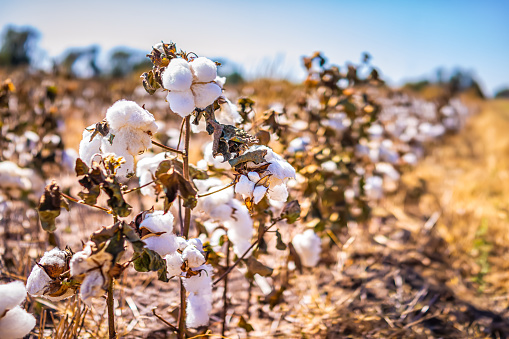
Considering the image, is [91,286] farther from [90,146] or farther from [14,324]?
[90,146]

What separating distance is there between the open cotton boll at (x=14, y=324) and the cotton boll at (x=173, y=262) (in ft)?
1.05

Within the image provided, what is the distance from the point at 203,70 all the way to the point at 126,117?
0.20 meters

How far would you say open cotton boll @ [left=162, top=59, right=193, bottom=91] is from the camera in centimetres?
94

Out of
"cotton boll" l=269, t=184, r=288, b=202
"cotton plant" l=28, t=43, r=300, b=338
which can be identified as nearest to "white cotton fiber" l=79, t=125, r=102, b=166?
"cotton plant" l=28, t=43, r=300, b=338

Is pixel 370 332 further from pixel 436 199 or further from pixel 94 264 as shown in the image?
pixel 436 199

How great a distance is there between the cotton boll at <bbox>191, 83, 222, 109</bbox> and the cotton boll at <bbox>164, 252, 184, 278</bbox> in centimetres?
37

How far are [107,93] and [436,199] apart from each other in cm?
722

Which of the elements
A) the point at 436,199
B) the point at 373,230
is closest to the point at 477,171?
the point at 436,199

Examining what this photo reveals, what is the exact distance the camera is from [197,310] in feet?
4.40

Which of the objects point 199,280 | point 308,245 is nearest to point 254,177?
point 199,280

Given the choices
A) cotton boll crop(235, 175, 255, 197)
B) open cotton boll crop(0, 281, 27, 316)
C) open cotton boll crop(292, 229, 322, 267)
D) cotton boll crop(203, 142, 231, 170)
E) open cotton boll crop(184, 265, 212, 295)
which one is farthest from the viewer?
open cotton boll crop(292, 229, 322, 267)

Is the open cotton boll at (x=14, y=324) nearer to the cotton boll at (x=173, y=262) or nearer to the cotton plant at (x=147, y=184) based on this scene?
the cotton plant at (x=147, y=184)

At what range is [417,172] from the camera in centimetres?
493

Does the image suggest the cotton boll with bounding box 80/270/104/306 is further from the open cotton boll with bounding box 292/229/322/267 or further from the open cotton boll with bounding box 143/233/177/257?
the open cotton boll with bounding box 292/229/322/267
